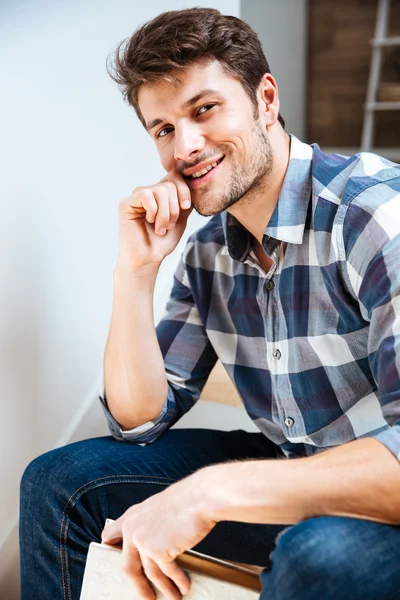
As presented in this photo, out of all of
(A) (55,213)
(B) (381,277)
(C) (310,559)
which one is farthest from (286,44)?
(C) (310,559)

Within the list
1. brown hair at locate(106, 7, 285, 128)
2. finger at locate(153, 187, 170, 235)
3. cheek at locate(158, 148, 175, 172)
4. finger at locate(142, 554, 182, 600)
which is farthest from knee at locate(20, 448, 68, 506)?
brown hair at locate(106, 7, 285, 128)

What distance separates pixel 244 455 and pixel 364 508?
60cm

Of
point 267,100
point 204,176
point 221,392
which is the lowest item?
point 221,392

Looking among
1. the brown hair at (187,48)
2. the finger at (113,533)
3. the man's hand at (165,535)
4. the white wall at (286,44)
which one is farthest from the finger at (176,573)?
the white wall at (286,44)

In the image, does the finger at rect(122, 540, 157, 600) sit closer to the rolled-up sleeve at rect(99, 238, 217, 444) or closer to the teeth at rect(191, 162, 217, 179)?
the rolled-up sleeve at rect(99, 238, 217, 444)

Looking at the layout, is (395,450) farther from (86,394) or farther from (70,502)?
(86,394)

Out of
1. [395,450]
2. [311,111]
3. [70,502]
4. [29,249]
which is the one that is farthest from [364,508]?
[311,111]

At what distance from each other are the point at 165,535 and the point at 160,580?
8 centimetres

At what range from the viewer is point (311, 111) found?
13.8 ft

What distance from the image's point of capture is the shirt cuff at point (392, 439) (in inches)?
32.7

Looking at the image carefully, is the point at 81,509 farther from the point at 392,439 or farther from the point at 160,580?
the point at 392,439

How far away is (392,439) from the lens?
2.76 ft

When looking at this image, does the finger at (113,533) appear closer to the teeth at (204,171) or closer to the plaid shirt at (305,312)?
the plaid shirt at (305,312)

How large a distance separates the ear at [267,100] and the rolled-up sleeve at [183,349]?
33 cm
